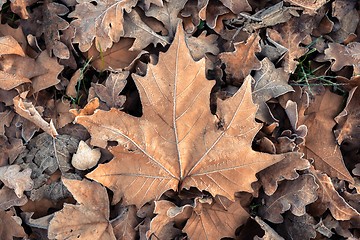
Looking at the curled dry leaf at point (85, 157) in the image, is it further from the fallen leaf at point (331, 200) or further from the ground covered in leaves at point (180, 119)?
the fallen leaf at point (331, 200)

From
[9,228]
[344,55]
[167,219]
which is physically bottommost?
[9,228]

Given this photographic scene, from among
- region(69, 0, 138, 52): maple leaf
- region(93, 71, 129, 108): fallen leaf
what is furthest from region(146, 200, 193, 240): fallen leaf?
region(69, 0, 138, 52): maple leaf

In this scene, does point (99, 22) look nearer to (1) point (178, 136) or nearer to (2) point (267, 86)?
(1) point (178, 136)

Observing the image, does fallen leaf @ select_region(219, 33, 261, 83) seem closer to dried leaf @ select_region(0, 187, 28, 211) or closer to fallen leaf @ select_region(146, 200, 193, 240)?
fallen leaf @ select_region(146, 200, 193, 240)

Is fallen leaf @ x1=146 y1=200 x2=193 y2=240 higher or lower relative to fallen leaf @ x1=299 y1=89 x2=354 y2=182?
lower

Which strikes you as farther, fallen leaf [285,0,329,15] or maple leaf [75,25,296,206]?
fallen leaf [285,0,329,15]

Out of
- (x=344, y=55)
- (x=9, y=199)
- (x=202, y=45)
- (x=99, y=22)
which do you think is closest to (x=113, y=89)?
(x=99, y=22)
